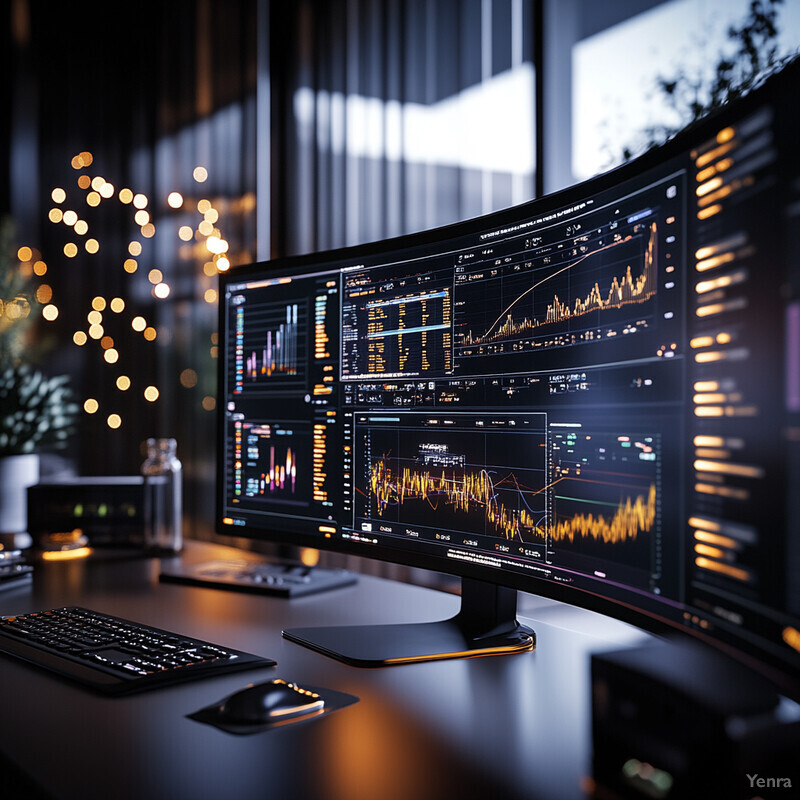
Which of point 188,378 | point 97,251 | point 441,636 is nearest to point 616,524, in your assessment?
point 441,636

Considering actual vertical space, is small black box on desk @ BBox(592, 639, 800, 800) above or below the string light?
below

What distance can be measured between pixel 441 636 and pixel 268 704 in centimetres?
33

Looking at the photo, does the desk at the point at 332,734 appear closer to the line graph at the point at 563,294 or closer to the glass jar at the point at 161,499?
the line graph at the point at 563,294

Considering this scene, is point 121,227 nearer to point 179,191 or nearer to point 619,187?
point 179,191

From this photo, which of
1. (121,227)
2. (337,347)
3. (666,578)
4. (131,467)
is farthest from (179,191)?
(666,578)

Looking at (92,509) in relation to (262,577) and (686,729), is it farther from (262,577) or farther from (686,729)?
(686,729)

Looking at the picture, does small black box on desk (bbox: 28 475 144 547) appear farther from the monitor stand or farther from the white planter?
the monitor stand

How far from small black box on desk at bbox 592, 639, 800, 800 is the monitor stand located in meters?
0.37

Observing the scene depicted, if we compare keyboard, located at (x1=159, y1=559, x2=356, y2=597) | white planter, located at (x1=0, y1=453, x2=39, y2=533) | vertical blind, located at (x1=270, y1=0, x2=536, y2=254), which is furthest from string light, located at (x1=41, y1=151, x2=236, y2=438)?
keyboard, located at (x1=159, y1=559, x2=356, y2=597)

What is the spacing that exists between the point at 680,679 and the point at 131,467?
7.55 ft

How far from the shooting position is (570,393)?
2.79 feet

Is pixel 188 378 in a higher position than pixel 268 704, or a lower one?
higher

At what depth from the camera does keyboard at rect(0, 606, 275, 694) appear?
869 millimetres

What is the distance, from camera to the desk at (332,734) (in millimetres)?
636
